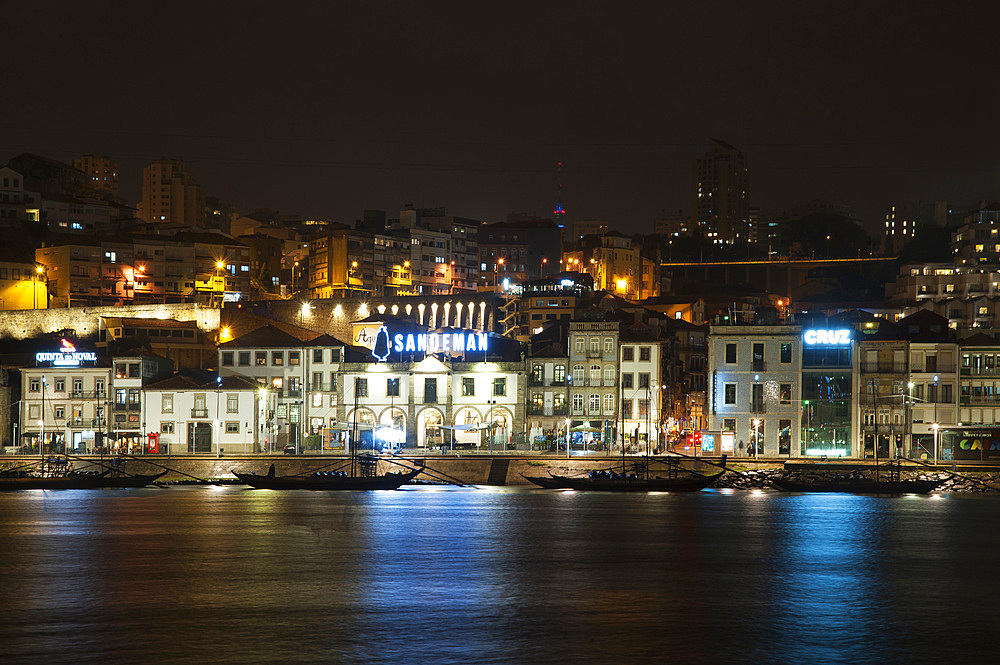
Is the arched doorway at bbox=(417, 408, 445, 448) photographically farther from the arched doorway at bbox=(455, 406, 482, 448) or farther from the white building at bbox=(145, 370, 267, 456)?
the white building at bbox=(145, 370, 267, 456)

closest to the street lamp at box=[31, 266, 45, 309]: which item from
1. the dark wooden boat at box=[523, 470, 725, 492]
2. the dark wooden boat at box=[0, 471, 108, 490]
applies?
the dark wooden boat at box=[0, 471, 108, 490]

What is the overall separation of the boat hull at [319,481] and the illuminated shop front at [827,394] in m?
27.8

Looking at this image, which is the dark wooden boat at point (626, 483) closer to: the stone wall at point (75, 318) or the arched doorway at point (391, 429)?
the arched doorway at point (391, 429)

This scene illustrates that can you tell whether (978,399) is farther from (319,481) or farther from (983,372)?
(319,481)

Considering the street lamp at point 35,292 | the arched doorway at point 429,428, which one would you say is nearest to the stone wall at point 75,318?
the street lamp at point 35,292

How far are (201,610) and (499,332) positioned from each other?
78444 millimetres

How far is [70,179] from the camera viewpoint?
16800 centimetres

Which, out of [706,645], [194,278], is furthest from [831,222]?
[706,645]

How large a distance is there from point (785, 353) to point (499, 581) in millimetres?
43424

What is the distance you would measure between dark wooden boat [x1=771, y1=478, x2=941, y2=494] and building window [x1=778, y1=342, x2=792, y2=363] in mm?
10970

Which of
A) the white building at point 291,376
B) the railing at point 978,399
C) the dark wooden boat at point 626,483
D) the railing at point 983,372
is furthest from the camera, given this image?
the white building at point 291,376

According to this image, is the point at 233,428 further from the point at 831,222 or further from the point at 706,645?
the point at 831,222

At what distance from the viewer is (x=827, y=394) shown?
83.3 meters

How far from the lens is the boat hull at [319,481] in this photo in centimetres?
8075
